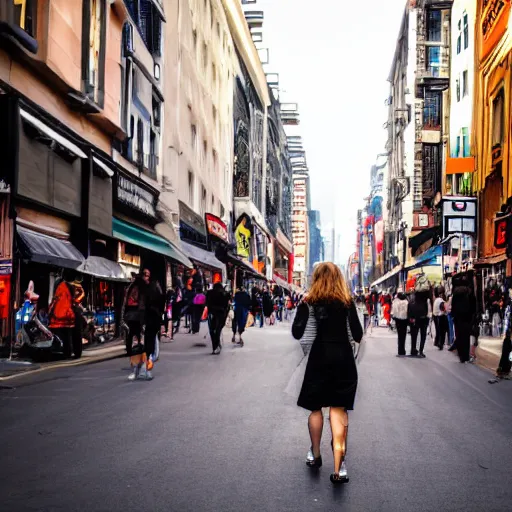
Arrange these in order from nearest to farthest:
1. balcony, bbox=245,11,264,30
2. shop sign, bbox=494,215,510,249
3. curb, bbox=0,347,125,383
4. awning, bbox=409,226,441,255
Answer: curb, bbox=0,347,125,383
shop sign, bbox=494,215,510,249
awning, bbox=409,226,441,255
balcony, bbox=245,11,264,30

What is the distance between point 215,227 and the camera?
42375 millimetres

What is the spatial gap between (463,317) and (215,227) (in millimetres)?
26853

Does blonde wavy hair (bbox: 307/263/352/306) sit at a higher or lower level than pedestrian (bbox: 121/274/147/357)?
higher

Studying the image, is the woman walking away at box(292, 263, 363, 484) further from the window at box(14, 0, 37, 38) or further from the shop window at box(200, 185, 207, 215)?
the shop window at box(200, 185, 207, 215)

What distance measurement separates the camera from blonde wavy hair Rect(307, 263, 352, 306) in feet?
19.4

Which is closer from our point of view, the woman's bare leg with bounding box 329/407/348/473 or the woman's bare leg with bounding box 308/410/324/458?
the woman's bare leg with bounding box 329/407/348/473

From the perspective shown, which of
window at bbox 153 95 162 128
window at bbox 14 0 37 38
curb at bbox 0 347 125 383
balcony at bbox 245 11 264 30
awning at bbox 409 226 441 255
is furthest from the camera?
balcony at bbox 245 11 264 30

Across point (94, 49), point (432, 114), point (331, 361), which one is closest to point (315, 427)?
point (331, 361)

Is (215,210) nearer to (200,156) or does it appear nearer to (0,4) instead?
(200,156)

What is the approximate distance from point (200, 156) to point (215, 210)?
6.70 metres

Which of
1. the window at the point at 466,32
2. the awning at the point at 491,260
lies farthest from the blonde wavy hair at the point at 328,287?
the window at the point at 466,32

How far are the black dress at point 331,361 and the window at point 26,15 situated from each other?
11409 millimetres

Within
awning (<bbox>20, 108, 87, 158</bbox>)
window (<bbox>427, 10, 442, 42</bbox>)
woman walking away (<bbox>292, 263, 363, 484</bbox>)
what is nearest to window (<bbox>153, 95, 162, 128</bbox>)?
awning (<bbox>20, 108, 87, 158</bbox>)

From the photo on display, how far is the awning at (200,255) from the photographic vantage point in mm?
32566
